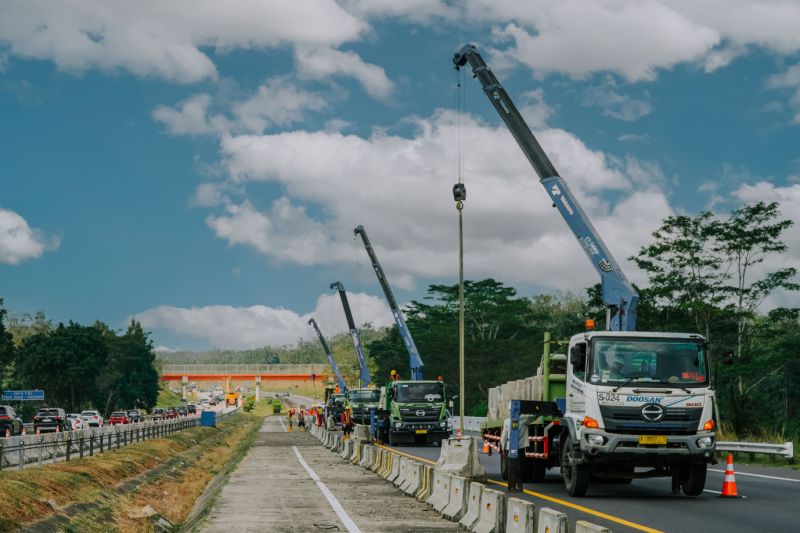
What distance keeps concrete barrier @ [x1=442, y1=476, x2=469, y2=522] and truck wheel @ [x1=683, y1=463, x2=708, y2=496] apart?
206 inches

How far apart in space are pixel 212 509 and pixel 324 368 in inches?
6411

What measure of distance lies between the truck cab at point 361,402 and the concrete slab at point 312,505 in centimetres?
2507

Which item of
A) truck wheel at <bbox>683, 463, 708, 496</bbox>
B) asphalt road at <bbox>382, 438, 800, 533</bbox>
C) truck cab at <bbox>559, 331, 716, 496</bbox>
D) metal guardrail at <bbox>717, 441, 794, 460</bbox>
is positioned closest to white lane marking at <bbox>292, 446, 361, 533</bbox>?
asphalt road at <bbox>382, 438, 800, 533</bbox>

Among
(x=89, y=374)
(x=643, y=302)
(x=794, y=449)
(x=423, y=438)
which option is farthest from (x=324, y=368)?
(x=794, y=449)

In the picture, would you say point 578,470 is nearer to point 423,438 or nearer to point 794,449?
point 794,449

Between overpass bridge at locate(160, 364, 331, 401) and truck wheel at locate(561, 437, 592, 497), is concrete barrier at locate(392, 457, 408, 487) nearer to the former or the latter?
truck wheel at locate(561, 437, 592, 497)

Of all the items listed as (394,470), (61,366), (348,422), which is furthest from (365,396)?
(61,366)

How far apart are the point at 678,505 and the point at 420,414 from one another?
24.7m

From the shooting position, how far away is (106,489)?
2811 centimetres

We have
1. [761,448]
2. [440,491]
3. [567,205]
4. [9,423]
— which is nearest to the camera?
[440,491]

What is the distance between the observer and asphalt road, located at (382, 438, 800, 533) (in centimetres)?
1517

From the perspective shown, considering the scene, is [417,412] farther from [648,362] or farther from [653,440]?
[653,440]

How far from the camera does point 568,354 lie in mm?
19922

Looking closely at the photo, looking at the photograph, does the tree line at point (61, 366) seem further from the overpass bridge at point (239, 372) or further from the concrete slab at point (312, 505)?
the concrete slab at point (312, 505)
